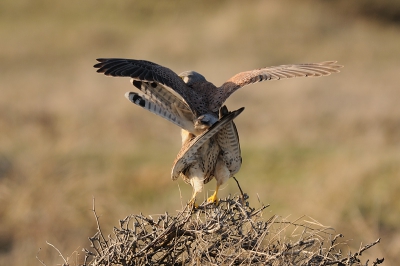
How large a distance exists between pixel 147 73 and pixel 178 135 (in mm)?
10484

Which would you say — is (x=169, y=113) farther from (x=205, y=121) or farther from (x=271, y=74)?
(x=271, y=74)

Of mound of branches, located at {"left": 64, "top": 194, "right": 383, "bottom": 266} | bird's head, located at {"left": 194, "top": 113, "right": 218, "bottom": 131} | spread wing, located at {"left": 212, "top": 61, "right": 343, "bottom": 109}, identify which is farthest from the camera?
spread wing, located at {"left": 212, "top": 61, "right": 343, "bottom": 109}

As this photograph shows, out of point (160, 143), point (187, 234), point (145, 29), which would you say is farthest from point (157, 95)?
point (145, 29)

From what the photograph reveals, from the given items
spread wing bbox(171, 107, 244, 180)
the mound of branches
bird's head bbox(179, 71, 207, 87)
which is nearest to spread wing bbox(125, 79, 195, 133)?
spread wing bbox(171, 107, 244, 180)

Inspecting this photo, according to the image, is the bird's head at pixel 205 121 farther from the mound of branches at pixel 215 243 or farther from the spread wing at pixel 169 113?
the mound of branches at pixel 215 243

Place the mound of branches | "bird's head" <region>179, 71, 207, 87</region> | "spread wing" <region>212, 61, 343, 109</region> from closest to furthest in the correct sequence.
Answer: the mound of branches
"spread wing" <region>212, 61, 343, 109</region>
"bird's head" <region>179, 71, 207, 87</region>

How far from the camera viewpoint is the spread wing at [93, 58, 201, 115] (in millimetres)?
3648

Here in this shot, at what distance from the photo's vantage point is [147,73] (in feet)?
12.2

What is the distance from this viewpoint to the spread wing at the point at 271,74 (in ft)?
12.6

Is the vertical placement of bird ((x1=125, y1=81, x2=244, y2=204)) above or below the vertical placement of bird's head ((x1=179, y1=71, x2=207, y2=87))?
below

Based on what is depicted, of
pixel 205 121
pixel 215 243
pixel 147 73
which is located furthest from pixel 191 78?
pixel 215 243

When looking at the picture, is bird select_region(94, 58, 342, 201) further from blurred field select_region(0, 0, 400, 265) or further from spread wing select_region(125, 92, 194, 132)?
blurred field select_region(0, 0, 400, 265)

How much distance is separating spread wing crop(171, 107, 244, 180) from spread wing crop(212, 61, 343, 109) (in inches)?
10.8

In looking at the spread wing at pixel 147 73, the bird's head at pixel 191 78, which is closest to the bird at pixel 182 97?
the spread wing at pixel 147 73
